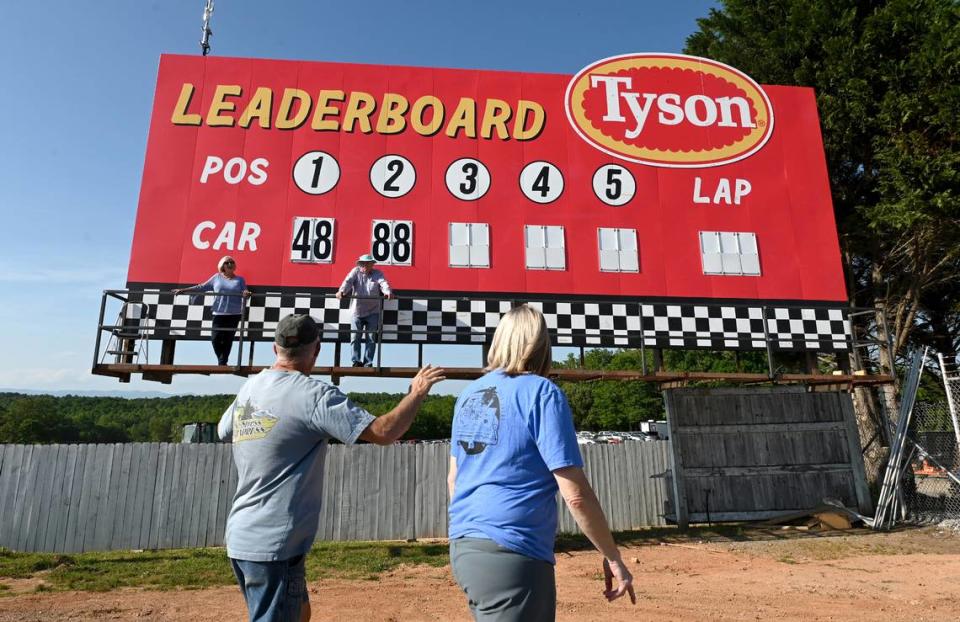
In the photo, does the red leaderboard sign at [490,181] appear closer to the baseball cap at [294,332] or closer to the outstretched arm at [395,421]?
the baseball cap at [294,332]

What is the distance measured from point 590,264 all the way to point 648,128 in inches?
117

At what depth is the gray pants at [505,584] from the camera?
191cm

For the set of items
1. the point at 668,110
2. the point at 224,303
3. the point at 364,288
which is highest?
the point at 668,110

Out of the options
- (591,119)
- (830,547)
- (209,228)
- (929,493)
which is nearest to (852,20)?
(591,119)

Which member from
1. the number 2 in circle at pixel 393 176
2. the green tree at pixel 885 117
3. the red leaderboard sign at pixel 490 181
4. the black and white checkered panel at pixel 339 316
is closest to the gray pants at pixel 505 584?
the black and white checkered panel at pixel 339 316

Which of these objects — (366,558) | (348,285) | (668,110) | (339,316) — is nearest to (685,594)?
(366,558)

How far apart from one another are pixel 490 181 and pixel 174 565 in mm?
7633

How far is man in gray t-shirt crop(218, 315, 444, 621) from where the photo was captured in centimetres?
237

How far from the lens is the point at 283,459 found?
2.48 meters

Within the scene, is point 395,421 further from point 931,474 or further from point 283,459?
point 931,474

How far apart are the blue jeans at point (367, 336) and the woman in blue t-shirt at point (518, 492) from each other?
6.56m

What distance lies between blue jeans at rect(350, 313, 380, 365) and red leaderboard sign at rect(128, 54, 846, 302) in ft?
2.90

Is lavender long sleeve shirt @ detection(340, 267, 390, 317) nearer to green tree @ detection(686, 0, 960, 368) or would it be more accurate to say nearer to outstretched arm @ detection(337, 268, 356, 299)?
outstretched arm @ detection(337, 268, 356, 299)

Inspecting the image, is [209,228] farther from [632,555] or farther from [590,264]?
[632,555]
